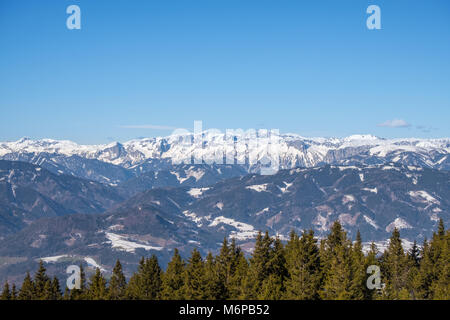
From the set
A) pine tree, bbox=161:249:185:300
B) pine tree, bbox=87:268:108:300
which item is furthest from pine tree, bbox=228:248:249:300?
pine tree, bbox=87:268:108:300

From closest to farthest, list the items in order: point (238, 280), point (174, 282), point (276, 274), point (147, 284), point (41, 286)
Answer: point (238, 280) → point (276, 274) → point (174, 282) → point (41, 286) → point (147, 284)

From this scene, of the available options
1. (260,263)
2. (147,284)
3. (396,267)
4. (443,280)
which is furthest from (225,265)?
(396,267)

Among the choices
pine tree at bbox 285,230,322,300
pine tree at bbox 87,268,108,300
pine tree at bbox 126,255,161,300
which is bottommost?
pine tree at bbox 126,255,161,300

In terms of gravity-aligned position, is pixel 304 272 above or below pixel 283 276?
above

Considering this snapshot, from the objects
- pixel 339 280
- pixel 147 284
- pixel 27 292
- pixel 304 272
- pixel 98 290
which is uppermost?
pixel 339 280

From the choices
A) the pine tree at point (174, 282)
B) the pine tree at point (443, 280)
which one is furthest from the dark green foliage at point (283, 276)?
the pine tree at point (443, 280)

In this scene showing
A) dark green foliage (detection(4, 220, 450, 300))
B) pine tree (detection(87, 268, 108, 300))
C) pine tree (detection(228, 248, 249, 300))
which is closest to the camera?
dark green foliage (detection(4, 220, 450, 300))

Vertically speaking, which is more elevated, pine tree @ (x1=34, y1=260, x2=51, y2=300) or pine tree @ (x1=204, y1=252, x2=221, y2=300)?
pine tree @ (x1=204, y1=252, x2=221, y2=300)

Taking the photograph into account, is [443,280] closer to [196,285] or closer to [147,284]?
[196,285]

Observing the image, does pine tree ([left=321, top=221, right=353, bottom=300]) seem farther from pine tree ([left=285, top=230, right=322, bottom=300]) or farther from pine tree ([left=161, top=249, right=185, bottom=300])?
pine tree ([left=161, top=249, right=185, bottom=300])
